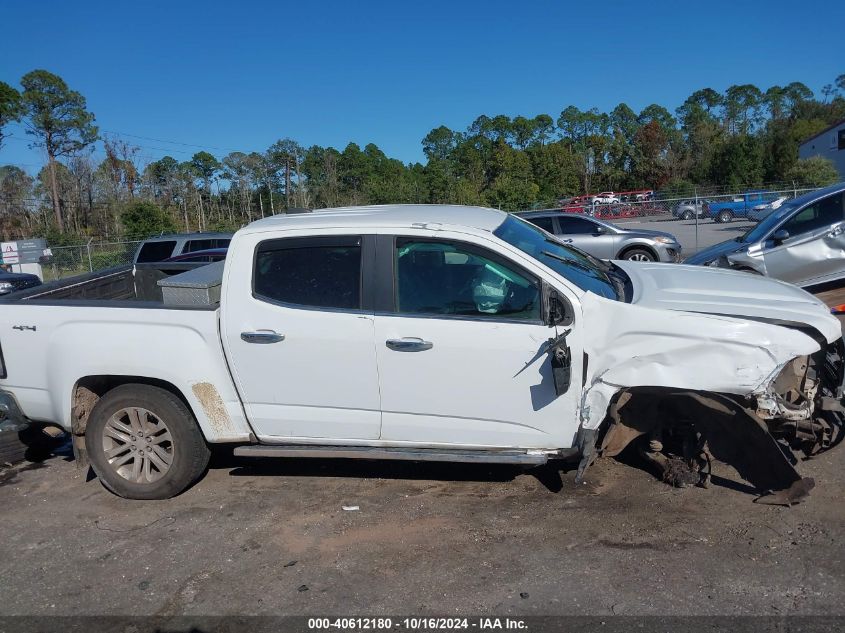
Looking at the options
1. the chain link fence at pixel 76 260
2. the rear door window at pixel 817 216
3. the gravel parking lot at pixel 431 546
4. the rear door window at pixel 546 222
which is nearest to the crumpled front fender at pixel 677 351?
the gravel parking lot at pixel 431 546

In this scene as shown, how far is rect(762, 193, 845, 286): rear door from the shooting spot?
9.09 metres

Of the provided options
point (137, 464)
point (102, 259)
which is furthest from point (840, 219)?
point (102, 259)

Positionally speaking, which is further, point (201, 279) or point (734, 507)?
point (201, 279)

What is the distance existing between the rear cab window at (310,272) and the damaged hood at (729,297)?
1.69m

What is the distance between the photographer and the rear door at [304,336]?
168 inches

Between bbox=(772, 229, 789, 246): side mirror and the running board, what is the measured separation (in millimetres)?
6823

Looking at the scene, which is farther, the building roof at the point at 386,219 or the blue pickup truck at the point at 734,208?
the blue pickup truck at the point at 734,208

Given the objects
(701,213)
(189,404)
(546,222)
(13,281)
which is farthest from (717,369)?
(701,213)

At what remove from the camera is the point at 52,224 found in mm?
56656

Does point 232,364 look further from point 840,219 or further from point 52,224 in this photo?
point 52,224

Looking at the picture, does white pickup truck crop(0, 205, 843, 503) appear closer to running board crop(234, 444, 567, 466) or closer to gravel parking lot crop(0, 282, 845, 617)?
running board crop(234, 444, 567, 466)

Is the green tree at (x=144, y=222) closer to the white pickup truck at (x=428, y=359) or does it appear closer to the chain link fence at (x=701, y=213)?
the chain link fence at (x=701, y=213)

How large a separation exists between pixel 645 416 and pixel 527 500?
90cm

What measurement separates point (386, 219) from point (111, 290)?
2898 mm
